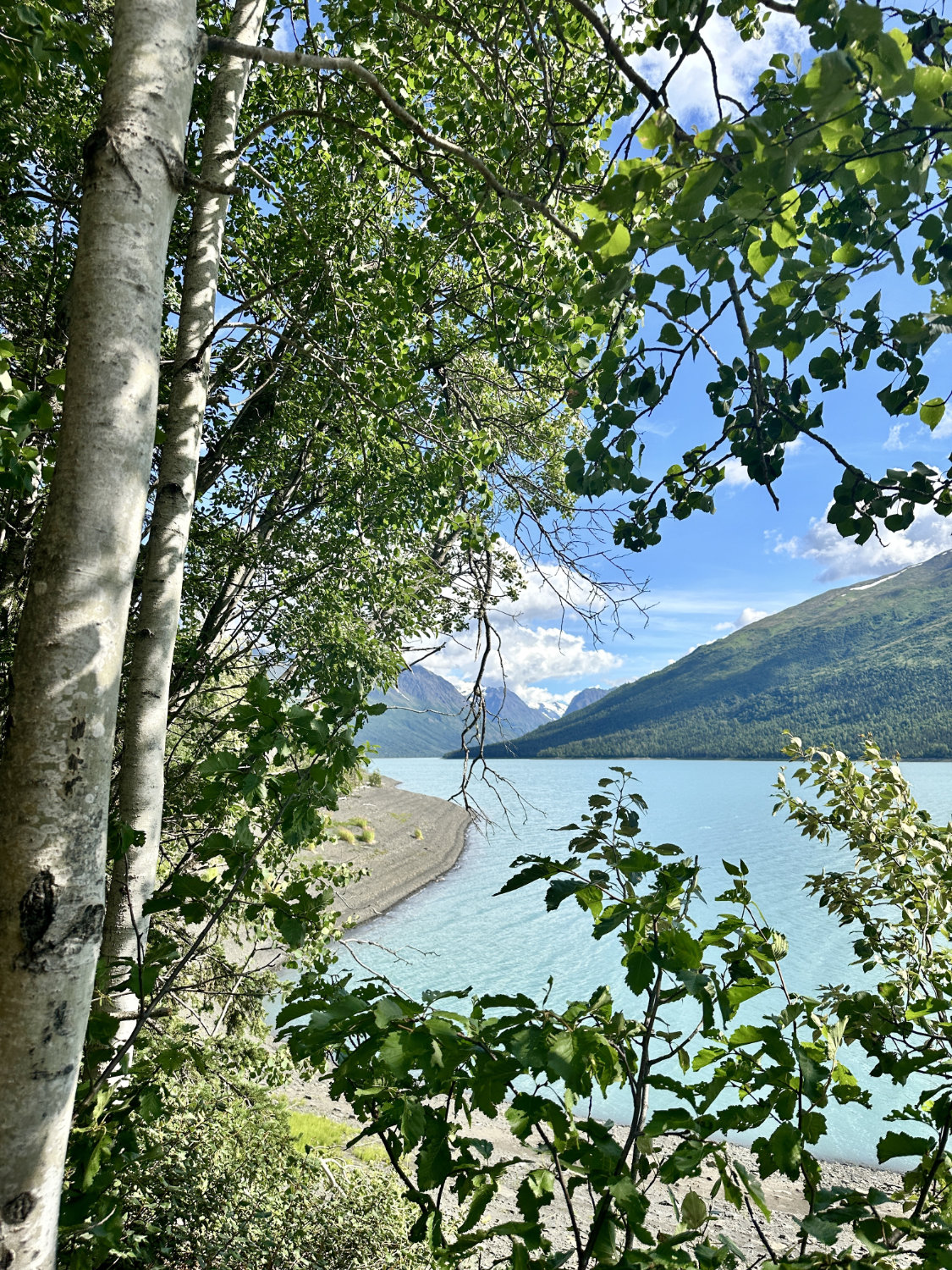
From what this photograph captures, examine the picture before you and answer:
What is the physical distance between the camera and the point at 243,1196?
4215mm

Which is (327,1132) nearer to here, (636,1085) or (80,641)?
(636,1085)

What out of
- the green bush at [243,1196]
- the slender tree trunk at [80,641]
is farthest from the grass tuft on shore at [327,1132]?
the slender tree trunk at [80,641]

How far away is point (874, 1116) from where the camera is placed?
1691 cm

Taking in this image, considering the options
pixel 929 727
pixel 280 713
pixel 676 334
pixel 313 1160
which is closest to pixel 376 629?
pixel 313 1160

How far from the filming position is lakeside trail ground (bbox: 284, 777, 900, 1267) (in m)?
8.54

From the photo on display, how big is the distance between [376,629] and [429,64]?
5.74 m

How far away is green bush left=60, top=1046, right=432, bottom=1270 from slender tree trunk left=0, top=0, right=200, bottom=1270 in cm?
259

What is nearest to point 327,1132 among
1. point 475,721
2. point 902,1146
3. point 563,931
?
point 475,721

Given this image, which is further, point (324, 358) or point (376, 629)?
point (376, 629)

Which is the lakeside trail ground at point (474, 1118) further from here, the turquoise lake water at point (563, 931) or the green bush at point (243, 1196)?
the turquoise lake water at point (563, 931)

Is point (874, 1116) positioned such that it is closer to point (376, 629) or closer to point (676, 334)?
point (376, 629)

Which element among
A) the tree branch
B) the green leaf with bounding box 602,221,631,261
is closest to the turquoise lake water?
the tree branch

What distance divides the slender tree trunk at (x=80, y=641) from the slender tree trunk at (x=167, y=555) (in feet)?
2.98

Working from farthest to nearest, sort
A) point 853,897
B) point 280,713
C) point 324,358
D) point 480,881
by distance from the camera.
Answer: point 480,881 < point 324,358 < point 853,897 < point 280,713
